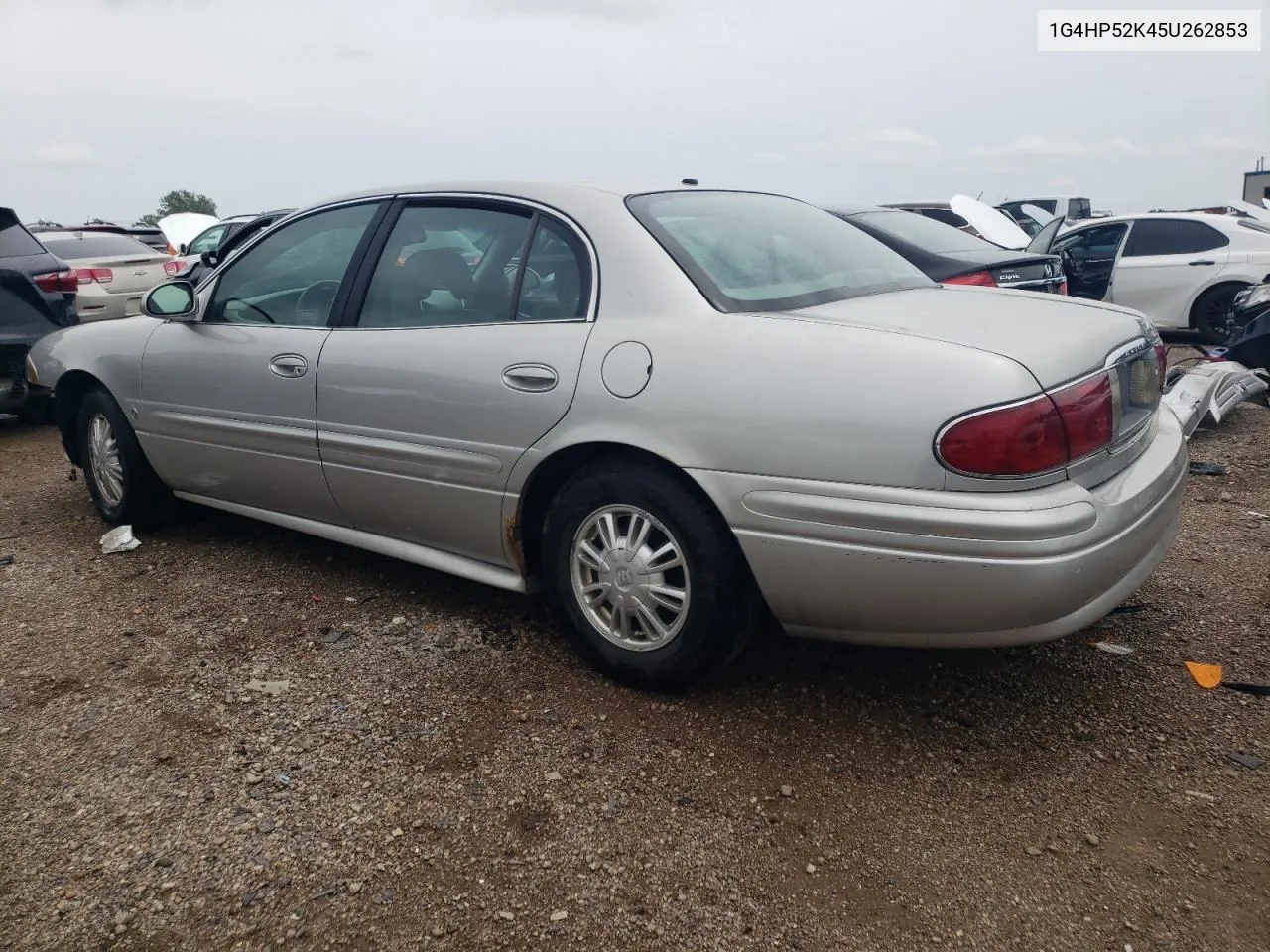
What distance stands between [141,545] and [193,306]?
120 cm

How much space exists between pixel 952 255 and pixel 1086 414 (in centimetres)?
430

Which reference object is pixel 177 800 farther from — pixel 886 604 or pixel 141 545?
pixel 141 545

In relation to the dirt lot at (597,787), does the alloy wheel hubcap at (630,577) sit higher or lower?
higher

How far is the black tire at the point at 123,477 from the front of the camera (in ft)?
14.8

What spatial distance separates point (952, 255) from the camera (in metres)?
6.47

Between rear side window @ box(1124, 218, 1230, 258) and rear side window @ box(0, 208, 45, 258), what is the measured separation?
990cm

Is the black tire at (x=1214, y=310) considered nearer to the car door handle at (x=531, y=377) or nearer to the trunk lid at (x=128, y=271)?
the car door handle at (x=531, y=377)

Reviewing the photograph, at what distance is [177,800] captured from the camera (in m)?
2.55

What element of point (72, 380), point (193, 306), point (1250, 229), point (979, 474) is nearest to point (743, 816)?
point (979, 474)

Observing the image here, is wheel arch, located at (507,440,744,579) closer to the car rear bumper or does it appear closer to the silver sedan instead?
the silver sedan

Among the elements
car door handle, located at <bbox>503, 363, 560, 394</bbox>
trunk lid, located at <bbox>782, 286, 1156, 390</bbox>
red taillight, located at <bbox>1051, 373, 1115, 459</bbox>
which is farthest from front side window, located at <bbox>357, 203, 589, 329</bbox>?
red taillight, located at <bbox>1051, 373, 1115, 459</bbox>

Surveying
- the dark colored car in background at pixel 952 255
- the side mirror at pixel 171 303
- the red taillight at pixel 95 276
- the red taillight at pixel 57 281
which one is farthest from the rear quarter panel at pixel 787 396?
the red taillight at pixel 95 276

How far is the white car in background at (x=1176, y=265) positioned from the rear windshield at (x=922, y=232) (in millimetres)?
3969

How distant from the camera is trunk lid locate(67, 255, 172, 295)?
9.55 m
